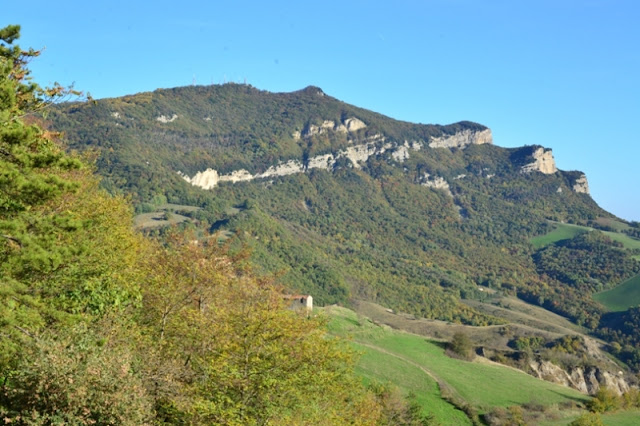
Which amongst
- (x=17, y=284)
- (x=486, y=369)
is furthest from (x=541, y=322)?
(x=17, y=284)

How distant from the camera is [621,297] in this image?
19038 cm

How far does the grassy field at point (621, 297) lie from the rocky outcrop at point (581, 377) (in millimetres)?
99752

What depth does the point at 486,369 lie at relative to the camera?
7769 centimetres

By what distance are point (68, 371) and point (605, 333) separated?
17549 cm

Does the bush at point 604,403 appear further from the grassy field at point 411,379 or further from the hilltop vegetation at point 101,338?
the hilltop vegetation at point 101,338

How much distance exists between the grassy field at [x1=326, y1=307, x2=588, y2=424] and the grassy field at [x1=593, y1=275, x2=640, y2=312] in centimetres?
12640

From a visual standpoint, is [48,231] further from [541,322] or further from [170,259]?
[541,322]

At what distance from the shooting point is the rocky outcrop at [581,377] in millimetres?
90062

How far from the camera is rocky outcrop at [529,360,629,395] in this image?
9006 cm

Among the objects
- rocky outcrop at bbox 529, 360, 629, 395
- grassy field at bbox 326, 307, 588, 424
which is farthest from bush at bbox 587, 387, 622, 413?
rocky outcrop at bbox 529, 360, 629, 395

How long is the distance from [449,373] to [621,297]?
501ft

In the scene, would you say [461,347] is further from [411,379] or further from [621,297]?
[621,297]

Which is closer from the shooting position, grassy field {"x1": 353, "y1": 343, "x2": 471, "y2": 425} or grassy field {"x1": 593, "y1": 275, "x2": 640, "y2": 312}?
grassy field {"x1": 353, "y1": 343, "x2": 471, "y2": 425}

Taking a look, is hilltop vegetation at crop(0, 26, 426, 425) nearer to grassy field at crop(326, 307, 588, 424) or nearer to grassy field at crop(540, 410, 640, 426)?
grassy field at crop(326, 307, 588, 424)
